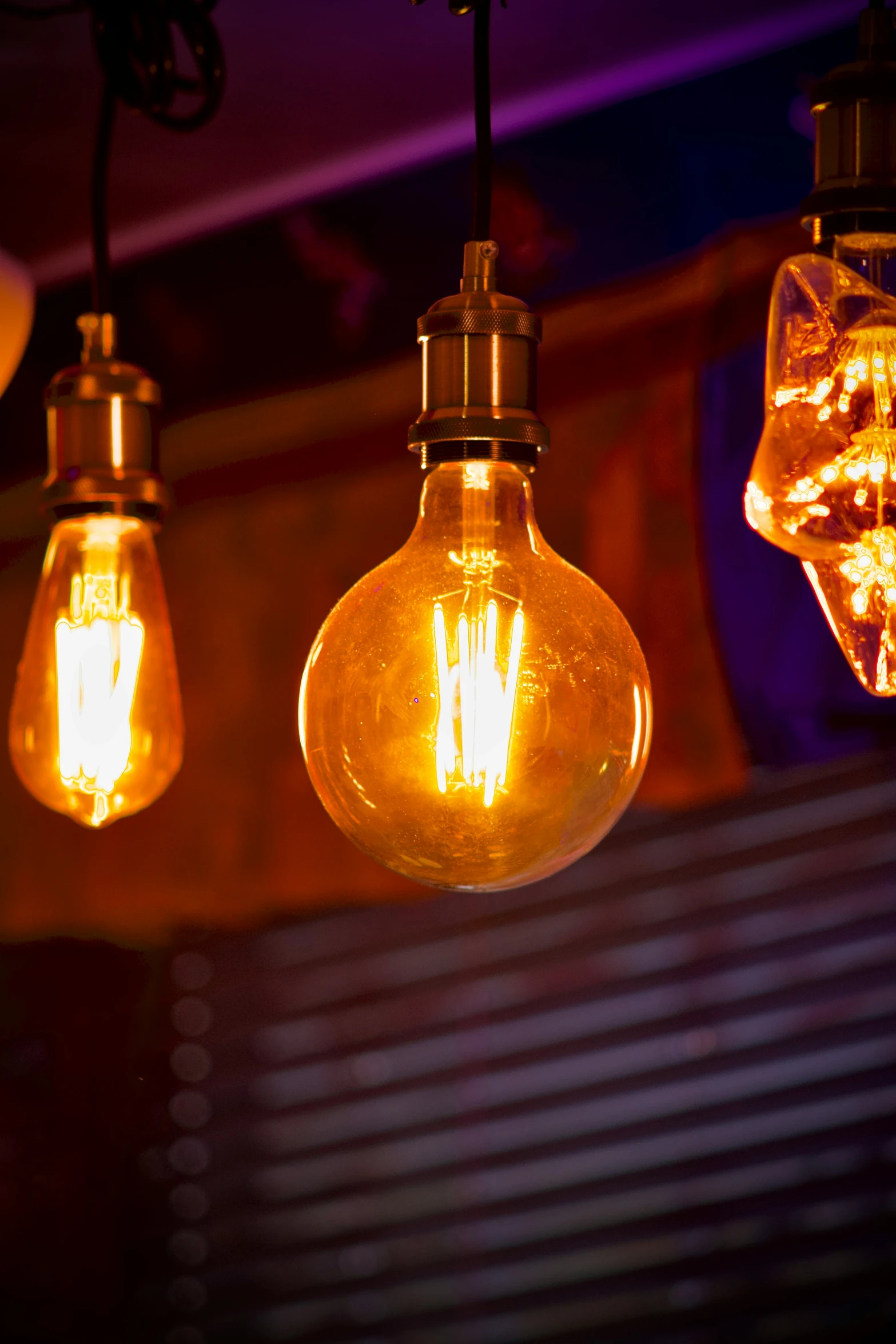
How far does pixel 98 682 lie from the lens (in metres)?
0.82

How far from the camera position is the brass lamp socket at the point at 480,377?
0.59 metres

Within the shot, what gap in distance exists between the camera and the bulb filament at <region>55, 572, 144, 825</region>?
811 millimetres

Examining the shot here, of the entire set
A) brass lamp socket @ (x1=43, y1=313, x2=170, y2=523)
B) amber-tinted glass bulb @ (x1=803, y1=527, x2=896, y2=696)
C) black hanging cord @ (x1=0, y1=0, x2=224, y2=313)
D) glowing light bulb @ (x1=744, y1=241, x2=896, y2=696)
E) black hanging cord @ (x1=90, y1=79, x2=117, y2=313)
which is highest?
black hanging cord @ (x1=0, y1=0, x2=224, y2=313)

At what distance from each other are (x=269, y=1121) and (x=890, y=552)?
2128 millimetres

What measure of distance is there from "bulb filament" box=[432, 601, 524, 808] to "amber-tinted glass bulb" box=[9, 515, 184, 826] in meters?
0.30

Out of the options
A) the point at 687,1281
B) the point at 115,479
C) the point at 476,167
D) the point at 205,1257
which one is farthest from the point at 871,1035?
the point at 476,167

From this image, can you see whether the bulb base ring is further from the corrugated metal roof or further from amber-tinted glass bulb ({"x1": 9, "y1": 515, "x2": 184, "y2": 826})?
the corrugated metal roof

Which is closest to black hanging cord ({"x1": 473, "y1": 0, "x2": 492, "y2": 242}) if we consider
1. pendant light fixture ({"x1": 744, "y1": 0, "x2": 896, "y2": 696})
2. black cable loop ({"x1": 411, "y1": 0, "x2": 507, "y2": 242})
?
black cable loop ({"x1": 411, "y1": 0, "x2": 507, "y2": 242})

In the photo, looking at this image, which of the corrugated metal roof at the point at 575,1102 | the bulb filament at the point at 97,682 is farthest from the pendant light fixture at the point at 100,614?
the corrugated metal roof at the point at 575,1102

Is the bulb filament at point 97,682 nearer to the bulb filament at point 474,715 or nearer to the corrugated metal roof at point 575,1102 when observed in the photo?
the bulb filament at point 474,715

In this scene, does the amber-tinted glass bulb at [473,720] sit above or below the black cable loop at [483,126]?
below

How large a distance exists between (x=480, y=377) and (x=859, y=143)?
0.61ft

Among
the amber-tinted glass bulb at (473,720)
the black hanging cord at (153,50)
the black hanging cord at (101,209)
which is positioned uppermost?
the black hanging cord at (153,50)

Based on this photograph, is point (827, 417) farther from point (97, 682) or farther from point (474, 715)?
point (97, 682)
